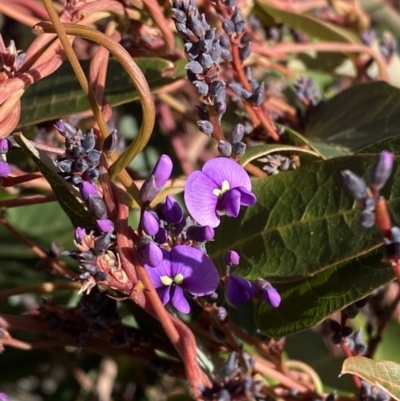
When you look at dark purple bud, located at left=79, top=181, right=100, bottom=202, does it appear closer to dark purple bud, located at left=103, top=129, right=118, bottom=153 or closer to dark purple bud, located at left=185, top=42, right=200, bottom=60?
dark purple bud, located at left=103, top=129, right=118, bottom=153

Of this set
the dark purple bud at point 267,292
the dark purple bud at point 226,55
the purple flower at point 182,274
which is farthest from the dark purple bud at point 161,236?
the dark purple bud at point 226,55

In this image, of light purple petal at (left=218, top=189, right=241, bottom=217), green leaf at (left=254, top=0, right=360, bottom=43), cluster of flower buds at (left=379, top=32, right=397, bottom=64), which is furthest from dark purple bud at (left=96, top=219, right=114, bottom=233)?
cluster of flower buds at (left=379, top=32, right=397, bottom=64)

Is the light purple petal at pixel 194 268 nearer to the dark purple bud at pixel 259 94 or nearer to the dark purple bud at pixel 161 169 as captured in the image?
the dark purple bud at pixel 161 169

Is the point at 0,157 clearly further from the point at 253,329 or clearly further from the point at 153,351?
the point at 253,329

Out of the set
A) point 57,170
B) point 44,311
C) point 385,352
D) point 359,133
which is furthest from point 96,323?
point 385,352

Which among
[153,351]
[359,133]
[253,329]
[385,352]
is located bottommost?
[385,352]
